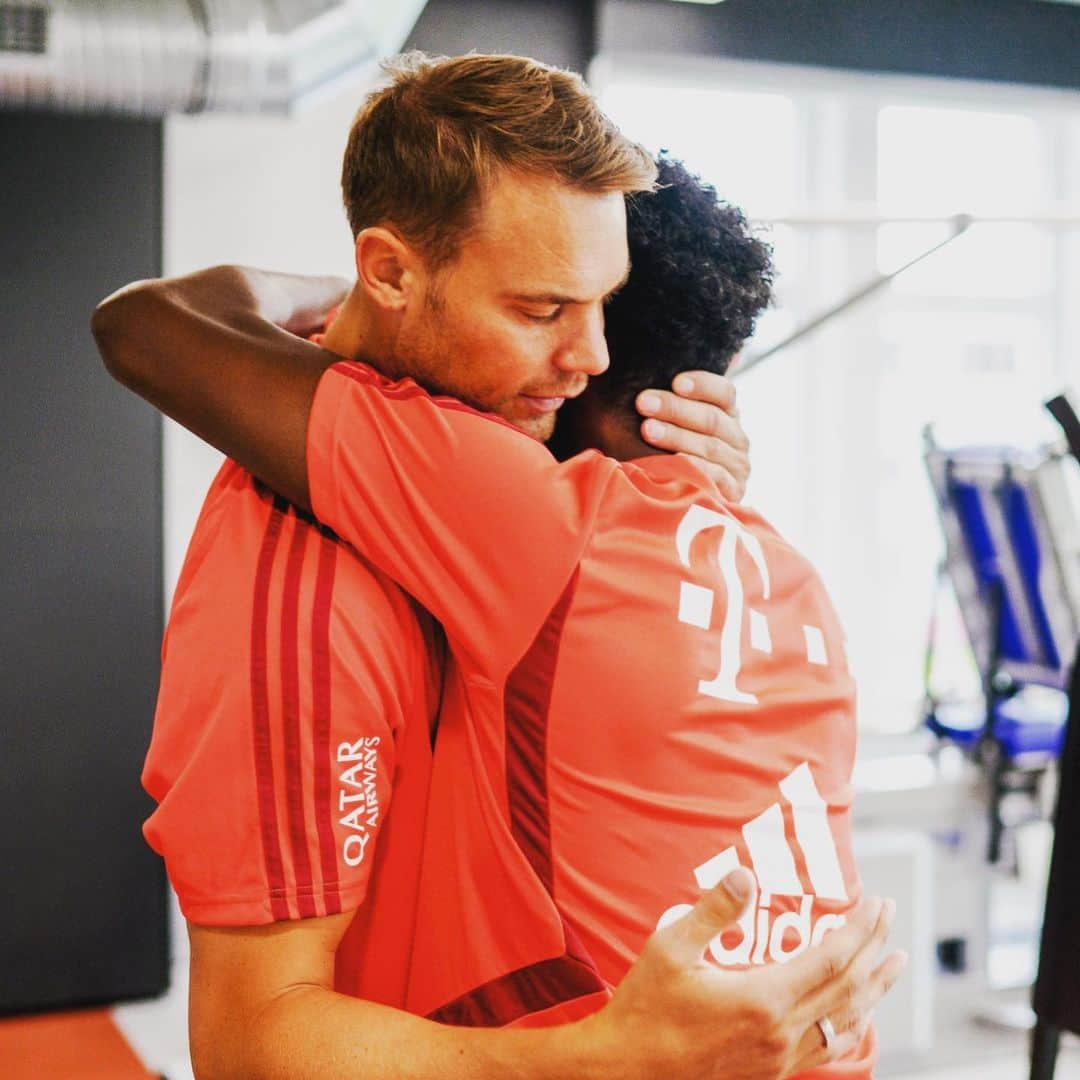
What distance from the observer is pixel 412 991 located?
1.25 m

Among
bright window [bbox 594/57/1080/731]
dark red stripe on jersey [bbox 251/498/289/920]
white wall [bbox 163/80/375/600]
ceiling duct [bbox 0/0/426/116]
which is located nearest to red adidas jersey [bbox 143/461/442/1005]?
dark red stripe on jersey [bbox 251/498/289/920]

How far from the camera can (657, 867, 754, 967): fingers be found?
906mm

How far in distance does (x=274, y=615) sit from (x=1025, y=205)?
22.1 ft

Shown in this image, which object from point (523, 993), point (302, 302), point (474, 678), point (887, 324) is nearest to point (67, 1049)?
point (302, 302)

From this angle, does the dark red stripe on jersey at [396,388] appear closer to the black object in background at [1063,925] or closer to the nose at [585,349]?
the nose at [585,349]

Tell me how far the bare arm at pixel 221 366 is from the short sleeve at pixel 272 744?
9 cm

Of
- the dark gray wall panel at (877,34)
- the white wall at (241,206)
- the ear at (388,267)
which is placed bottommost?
the ear at (388,267)

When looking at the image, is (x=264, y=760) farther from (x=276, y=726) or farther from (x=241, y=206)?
(x=241, y=206)

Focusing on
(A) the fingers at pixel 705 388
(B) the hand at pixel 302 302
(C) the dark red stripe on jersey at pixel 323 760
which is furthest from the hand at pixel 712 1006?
(B) the hand at pixel 302 302

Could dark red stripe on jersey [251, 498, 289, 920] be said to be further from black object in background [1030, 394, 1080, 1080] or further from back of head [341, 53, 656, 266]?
black object in background [1030, 394, 1080, 1080]

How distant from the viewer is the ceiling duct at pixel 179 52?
129 inches

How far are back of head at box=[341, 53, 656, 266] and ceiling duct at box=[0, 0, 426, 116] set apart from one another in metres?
2.31

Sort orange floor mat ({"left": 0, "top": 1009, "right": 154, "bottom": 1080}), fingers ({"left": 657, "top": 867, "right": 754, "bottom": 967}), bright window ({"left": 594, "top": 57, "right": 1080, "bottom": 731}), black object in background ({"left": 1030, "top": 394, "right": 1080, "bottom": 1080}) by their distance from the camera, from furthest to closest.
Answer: bright window ({"left": 594, "top": 57, "right": 1080, "bottom": 731}) < orange floor mat ({"left": 0, "top": 1009, "right": 154, "bottom": 1080}) < black object in background ({"left": 1030, "top": 394, "right": 1080, "bottom": 1080}) < fingers ({"left": 657, "top": 867, "right": 754, "bottom": 967})

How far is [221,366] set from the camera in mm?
1218
